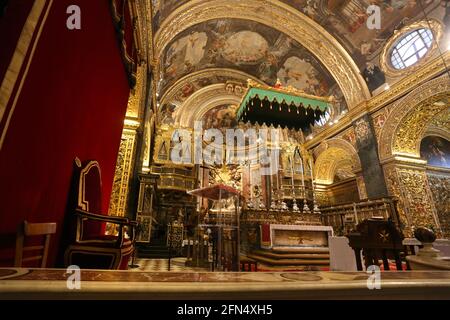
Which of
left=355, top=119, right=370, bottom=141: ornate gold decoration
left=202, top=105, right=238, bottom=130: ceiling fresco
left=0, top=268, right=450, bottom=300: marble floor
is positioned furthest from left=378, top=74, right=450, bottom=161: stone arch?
left=0, top=268, right=450, bottom=300: marble floor

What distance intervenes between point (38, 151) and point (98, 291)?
1.31 meters

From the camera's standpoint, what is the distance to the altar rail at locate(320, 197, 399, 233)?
22.7 feet

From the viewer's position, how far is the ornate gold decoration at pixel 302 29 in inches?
346

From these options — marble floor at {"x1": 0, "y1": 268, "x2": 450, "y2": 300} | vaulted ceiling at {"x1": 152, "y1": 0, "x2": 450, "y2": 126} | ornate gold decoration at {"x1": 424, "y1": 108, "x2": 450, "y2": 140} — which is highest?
vaulted ceiling at {"x1": 152, "y1": 0, "x2": 450, "y2": 126}

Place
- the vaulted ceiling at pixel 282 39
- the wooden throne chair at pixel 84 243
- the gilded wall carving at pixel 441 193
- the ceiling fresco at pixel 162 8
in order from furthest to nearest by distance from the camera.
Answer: the gilded wall carving at pixel 441 193
the vaulted ceiling at pixel 282 39
the ceiling fresco at pixel 162 8
the wooden throne chair at pixel 84 243

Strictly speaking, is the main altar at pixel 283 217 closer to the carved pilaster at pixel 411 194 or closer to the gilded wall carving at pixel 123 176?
the carved pilaster at pixel 411 194

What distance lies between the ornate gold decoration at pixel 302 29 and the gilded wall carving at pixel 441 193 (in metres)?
4.30

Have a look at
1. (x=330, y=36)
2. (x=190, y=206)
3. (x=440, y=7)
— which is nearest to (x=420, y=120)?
(x=440, y=7)

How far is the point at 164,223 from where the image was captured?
951cm

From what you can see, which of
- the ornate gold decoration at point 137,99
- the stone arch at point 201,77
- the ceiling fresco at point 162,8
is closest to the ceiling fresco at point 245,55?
the stone arch at point 201,77

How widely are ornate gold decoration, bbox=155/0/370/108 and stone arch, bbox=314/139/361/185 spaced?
2.13 metres

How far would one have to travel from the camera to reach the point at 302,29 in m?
9.44

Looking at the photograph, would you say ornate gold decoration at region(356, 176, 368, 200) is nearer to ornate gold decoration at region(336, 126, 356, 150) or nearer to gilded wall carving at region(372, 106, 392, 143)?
ornate gold decoration at region(336, 126, 356, 150)

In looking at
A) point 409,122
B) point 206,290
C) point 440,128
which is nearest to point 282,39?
point 409,122
